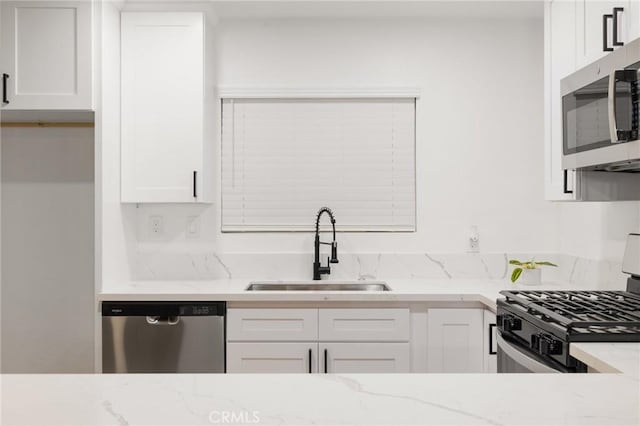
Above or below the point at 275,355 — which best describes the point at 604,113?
above

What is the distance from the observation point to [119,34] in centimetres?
287

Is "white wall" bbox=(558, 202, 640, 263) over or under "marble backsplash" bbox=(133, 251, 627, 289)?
over

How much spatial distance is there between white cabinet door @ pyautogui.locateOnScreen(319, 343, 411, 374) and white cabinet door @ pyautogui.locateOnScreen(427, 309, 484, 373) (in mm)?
138

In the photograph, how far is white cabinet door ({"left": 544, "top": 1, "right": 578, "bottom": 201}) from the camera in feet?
7.50

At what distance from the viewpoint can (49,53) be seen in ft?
8.36

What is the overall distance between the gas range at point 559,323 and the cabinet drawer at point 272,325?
2.97 ft

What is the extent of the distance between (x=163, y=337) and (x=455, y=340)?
1.43 m

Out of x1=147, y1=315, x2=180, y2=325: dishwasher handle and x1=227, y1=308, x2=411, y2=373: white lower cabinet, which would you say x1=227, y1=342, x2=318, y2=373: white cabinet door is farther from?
x1=147, y1=315, x2=180, y2=325: dishwasher handle

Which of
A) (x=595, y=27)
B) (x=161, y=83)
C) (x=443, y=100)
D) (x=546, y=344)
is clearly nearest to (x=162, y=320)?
(x=161, y=83)

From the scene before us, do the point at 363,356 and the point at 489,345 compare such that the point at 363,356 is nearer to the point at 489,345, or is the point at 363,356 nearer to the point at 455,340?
the point at 455,340

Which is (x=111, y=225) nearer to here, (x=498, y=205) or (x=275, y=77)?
(x=275, y=77)
